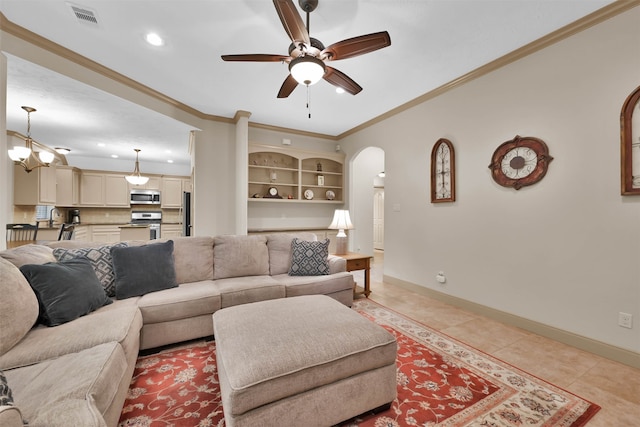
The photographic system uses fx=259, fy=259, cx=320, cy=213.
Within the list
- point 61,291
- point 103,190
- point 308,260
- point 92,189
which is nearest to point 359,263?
point 308,260

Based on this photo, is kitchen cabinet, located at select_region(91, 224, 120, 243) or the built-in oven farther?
the built-in oven

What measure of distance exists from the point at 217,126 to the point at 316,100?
6.19 feet

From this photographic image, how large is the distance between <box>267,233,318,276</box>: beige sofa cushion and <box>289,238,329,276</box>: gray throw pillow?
0.31 feet

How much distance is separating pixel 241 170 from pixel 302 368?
12.0 feet

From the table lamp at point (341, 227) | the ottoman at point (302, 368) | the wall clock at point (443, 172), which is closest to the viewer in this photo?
the ottoman at point (302, 368)

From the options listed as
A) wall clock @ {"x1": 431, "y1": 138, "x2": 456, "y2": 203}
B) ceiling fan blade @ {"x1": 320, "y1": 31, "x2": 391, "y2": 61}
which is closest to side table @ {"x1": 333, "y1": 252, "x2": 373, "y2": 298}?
wall clock @ {"x1": 431, "y1": 138, "x2": 456, "y2": 203}

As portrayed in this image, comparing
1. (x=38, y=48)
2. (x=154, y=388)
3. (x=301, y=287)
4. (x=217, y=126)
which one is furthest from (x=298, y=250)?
(x=38, y=48)

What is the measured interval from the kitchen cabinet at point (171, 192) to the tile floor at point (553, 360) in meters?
6.99

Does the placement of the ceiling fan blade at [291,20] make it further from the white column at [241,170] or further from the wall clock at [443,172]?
the white column at [241,170]

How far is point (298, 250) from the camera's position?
3.05 metres

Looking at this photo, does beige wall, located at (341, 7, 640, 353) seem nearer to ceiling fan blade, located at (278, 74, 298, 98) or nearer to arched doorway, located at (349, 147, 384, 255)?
ceiling fan blade, located at (278, 74, 298, 98)

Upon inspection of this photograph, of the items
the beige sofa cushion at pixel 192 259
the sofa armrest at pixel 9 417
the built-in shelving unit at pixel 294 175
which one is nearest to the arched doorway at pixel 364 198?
the built-in shelving unit at pixel 294 175

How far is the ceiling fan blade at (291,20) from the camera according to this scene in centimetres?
157

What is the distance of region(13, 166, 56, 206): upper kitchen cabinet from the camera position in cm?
504
